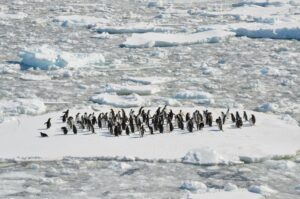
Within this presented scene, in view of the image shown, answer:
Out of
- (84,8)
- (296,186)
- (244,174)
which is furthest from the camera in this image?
(84,8)

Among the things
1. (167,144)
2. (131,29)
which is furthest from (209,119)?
(131,29)

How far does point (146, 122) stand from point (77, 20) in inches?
919

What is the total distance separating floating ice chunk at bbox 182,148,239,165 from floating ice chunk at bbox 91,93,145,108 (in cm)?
498

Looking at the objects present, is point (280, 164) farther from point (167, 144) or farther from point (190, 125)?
point (190, 125)

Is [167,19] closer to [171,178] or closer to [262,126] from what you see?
[262,126]

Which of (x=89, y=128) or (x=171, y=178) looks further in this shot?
(x=89, y=128)

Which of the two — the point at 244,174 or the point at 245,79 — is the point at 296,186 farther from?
the point at 245,79

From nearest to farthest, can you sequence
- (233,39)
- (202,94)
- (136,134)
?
(136,134)
(202,94)
(233,39)

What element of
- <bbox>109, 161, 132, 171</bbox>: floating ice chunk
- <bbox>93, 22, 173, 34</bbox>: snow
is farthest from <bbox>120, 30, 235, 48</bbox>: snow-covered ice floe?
<bbox>109, 161, 132, 171</bbox>: floating ice chunk

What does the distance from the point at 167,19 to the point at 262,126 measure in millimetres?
25201

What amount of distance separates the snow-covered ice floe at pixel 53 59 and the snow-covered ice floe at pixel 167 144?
817 centimetres

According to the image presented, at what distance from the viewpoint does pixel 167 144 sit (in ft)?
43.1

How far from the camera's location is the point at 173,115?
1564 centimetres

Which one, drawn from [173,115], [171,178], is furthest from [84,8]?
[171,178]
